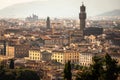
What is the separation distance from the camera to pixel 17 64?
47281 millimetres

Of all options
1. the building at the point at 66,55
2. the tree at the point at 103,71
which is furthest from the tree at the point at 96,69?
the building at the point at 66,55

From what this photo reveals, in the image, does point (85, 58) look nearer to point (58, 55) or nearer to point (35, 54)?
point (58, 55)

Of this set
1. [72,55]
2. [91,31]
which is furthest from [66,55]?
[91,31]

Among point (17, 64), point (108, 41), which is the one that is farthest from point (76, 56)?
point (108, 41)

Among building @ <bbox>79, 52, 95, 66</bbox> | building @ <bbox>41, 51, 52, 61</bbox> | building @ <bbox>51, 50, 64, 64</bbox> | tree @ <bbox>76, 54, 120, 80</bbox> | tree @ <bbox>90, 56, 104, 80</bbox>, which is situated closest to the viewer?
tree @ <bbox>76, 54, 120, 80</bbox>

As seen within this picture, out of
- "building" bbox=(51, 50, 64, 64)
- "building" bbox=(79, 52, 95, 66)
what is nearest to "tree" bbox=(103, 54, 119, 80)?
"building" bbox=(79, 52, 95, 66)

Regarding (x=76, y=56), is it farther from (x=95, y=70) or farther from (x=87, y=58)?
(x=95, y=70)

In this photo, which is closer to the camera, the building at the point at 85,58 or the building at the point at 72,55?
the building at the point at 85,58

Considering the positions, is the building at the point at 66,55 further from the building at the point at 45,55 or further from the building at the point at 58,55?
the building at the point at 45,55

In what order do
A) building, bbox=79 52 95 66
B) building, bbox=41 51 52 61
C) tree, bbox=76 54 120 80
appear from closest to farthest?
tree, bbox=76 54 120 80
building, bbox=79 52 95 66
building, bbox=41 51 52 61

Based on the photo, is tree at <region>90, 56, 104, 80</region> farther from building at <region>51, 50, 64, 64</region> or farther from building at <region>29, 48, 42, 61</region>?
building at <region>29, 48, 42, 61</region>

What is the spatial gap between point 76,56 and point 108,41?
66.6 feet

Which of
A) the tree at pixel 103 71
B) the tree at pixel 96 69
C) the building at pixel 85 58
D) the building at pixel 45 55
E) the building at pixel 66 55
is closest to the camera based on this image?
the tree at pixel 103 71

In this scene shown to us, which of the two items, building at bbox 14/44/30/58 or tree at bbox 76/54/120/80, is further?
building at bbox 14/44/30/58
